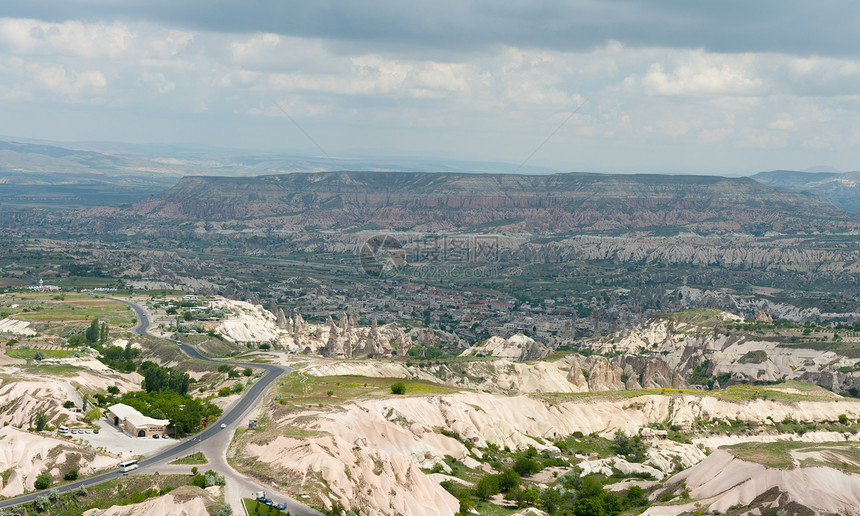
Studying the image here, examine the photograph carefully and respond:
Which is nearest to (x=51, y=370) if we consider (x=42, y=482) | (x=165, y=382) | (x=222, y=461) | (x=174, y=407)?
(x=165, y=382)

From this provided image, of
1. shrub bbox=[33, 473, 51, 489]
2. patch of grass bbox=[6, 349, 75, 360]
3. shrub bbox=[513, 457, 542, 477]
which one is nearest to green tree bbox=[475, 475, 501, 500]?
shrub bbox=[513, 457, 542, 477]

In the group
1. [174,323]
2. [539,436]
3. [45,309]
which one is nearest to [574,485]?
[539,436]

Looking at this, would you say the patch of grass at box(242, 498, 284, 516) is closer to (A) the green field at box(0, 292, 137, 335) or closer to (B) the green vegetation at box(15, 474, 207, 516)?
(B) the green vegetation at box(15, 474, 207, 516)

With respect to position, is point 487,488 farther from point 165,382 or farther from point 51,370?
point 51,370

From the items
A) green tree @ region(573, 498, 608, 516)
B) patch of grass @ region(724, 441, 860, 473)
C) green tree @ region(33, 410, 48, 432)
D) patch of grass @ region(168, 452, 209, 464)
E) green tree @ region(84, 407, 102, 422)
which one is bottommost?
green tree @ region(573, 498, 608, 516)

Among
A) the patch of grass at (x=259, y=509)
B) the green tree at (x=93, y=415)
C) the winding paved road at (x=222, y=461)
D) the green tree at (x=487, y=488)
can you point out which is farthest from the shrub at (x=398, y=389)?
the patch of grass at (x=259, y=509)

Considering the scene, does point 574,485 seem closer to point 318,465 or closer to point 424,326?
point 318,465

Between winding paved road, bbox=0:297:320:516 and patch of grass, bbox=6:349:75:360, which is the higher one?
winding paved road, bbox=0:297:320:516
